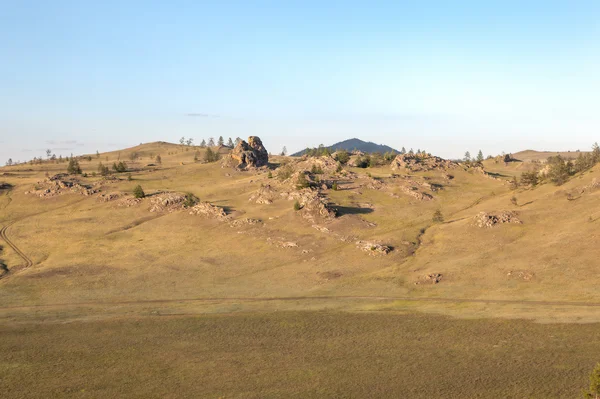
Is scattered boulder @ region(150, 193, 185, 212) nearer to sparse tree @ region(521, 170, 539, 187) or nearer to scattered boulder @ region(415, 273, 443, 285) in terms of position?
scattered boulder @ region(415, 273, 443, 285)

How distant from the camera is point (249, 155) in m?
169

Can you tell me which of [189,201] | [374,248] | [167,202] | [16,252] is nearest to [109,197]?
[167,202]

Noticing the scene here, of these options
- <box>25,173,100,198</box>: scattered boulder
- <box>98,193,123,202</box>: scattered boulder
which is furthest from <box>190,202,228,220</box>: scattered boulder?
<box>25,173,100,198</box>: scattered boulder

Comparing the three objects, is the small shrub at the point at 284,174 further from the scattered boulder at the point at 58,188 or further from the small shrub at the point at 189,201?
the scattered boulder at the point at 58,188

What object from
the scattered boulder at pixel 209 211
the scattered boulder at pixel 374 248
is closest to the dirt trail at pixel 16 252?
the scattered boulder at pixel 209 211

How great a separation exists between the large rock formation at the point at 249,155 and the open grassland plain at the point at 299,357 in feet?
361

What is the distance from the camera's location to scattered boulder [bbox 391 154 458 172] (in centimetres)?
14800

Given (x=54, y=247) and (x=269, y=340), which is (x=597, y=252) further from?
(x=54, y=247)

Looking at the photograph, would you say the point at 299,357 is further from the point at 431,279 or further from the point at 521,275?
the point at 521,275

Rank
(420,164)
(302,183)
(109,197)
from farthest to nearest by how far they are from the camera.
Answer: (420,164), (109,197), (302,183)

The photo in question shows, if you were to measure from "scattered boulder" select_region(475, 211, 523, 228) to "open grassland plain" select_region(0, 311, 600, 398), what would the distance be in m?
37.8

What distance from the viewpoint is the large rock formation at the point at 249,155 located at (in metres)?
167

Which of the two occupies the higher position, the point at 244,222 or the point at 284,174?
the point at 284,174

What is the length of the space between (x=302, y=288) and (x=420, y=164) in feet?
288
